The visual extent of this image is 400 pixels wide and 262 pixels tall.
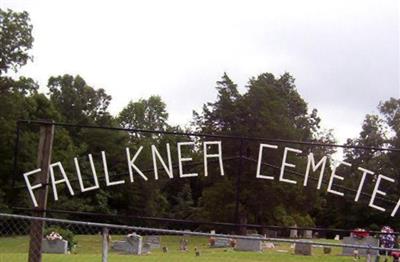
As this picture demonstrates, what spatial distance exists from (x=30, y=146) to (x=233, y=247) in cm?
2330

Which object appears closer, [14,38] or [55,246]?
[55,246]

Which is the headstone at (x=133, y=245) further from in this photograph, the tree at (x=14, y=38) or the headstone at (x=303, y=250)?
the tree at (x=14, y=38)

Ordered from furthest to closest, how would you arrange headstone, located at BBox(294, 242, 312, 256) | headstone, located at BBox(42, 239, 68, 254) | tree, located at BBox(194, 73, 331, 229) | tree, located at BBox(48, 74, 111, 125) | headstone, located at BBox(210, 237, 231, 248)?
tree, located at BBox(48, 74, 111, 125) < tree, located at BBox(194, 73, 331, 229) < headstone, located at BBox(210, 237, 231, 248) < headstone, located at BBox(294, 242, 312, 256) < headstone, located at BBox(42, 239, 68, 254)

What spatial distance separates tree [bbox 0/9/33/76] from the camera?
134 feet

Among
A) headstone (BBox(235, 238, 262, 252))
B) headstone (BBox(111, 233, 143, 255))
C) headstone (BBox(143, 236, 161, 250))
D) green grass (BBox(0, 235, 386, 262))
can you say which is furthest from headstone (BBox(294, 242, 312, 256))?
headstone (BBox(111, 233, 143, 255))

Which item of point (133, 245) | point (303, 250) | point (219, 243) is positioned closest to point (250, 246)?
point (303, 250)

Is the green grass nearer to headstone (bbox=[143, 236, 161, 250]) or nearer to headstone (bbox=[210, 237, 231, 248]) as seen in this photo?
headstone (bbox=[143, 236, 161, 250])

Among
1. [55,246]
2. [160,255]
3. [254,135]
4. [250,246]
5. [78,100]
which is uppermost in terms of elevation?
[78,100]

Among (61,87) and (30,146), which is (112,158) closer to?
(30,146)

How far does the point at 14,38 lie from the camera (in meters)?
41.0

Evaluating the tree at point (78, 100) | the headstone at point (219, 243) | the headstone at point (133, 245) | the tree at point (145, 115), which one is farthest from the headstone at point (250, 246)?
the tree at point (145, 115)

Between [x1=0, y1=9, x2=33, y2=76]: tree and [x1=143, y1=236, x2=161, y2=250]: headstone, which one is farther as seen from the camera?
[x1=0, y1=9, x2=33, y2=76]: tree

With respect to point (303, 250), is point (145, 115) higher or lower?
higher

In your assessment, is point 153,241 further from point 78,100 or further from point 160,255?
point 78,100
